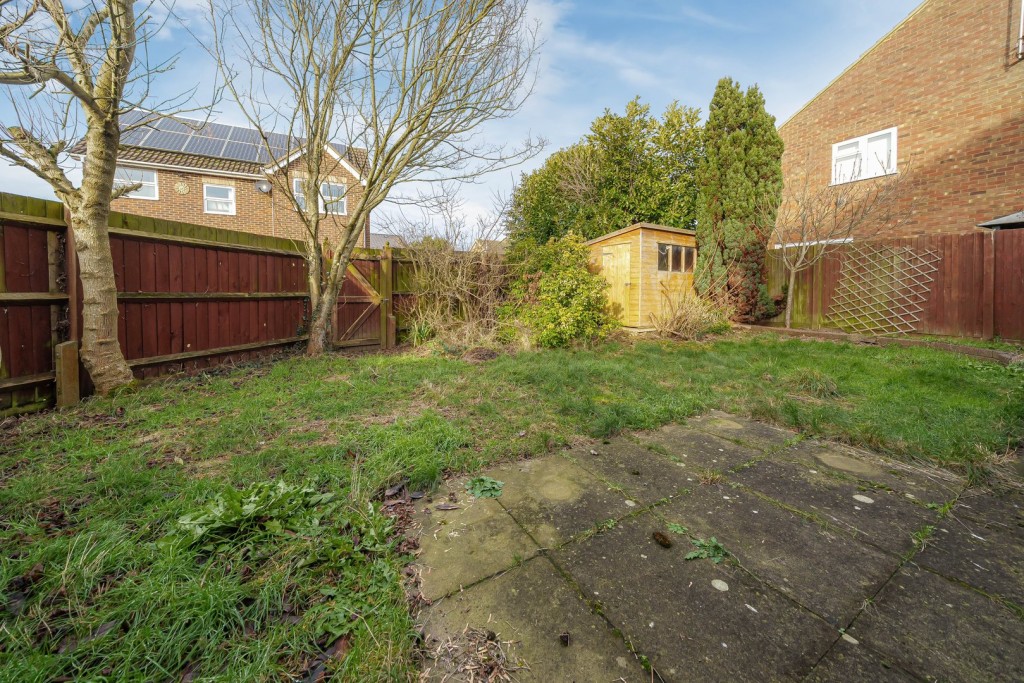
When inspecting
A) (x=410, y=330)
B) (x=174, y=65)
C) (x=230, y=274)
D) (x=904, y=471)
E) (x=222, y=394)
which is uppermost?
(x=174, y=65)

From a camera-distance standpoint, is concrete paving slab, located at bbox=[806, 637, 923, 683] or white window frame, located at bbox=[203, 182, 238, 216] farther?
white window frame, located at bbox=[203, 182, 238, 216]

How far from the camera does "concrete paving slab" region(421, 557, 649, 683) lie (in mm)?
1269

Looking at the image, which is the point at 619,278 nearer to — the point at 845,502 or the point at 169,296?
the point at 845,502

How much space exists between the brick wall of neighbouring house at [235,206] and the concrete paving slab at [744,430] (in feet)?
39.4

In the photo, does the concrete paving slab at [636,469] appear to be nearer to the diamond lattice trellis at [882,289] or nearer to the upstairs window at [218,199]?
the diamond lattice trellis at [882,289]

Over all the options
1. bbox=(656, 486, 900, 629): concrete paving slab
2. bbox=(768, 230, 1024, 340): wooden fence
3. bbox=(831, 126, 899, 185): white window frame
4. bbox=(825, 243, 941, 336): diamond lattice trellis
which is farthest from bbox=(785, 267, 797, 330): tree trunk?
bbox=(656, 486, 900, 629): concrete paving slab

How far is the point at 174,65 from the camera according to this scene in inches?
138

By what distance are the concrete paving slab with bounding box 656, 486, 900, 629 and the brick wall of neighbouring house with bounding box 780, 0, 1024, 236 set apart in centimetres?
1137

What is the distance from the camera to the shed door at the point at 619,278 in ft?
32.5

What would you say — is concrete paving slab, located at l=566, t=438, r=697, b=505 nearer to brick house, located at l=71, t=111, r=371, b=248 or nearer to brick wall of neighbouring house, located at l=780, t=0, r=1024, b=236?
brick wall of neighbouring house, located at l=780, t=0, r=1024, b=236

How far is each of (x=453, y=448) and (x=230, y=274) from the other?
4.39m

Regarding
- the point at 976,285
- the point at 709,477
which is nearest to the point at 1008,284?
the point at 976,285

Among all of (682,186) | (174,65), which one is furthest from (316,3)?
(682,186)

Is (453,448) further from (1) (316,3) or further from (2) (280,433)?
(1) (316,3)
